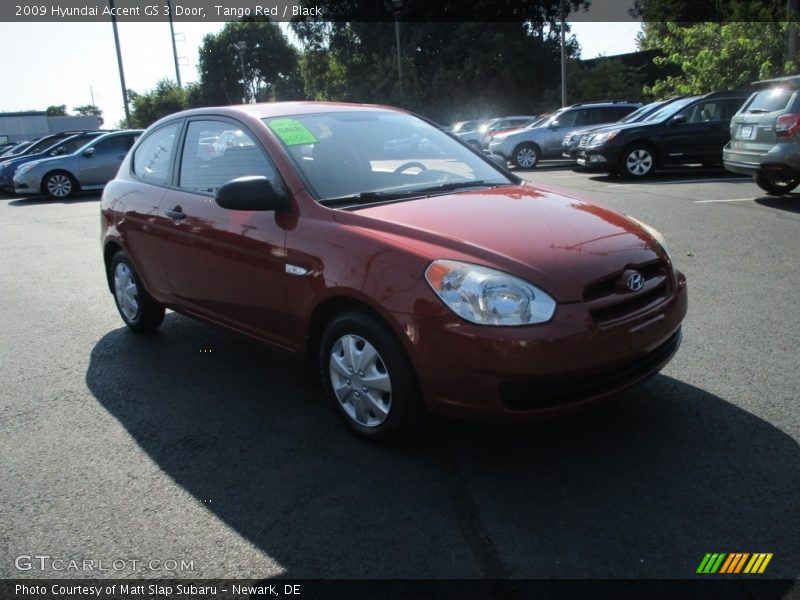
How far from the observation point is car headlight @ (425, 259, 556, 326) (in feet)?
9.30

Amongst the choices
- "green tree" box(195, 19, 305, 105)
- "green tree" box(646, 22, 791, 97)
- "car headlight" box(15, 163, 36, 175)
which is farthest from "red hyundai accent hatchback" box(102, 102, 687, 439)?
"green tree" box(195, 19, 305, 105)

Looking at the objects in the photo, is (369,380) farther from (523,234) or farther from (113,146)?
(113,146)

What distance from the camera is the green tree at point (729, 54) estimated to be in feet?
64.3

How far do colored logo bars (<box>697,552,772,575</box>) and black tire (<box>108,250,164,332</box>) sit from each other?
13.0ft

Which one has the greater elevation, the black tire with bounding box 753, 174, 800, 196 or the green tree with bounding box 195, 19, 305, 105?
the green tree with bounding box 195, 19, 305, 105

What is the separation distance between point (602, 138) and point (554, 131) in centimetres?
499

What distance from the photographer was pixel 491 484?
2.97 meters

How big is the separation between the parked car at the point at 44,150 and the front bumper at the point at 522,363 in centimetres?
1719

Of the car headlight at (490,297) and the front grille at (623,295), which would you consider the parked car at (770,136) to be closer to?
the front grille at (623,295)

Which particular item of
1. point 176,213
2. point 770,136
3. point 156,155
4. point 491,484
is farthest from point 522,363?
point 770,136

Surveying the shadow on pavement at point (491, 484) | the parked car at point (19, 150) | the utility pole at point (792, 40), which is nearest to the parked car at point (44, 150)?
the parked car at point (19, 150)

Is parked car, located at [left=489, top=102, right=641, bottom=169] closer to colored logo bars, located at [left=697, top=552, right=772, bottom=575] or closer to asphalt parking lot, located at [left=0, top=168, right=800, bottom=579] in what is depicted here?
asphalt parking lot, located at [left=0, top=168, right=800, bottom=579]

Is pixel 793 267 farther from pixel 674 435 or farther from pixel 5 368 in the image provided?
pixel 5 368

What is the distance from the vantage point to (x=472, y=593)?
7.57ft
